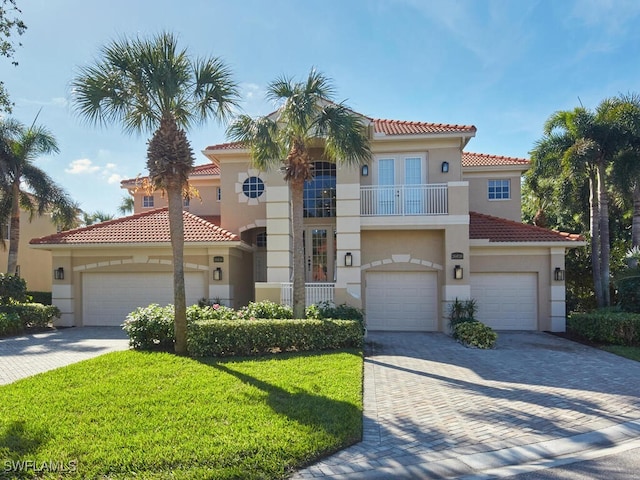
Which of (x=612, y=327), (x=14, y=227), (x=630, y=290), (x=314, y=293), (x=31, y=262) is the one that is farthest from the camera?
(x=31, y=262)

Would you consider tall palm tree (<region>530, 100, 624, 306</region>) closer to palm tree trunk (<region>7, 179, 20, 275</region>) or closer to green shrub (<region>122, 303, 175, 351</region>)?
→ green shrub (<region>122, 303, 175, 351</region>)

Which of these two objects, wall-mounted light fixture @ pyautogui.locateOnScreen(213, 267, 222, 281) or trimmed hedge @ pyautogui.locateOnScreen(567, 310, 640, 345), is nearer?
trimmed hedge @ pyautogui.locateOnScreen(567, 310, 640, 345)

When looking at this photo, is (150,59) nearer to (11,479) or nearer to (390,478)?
(11,479)

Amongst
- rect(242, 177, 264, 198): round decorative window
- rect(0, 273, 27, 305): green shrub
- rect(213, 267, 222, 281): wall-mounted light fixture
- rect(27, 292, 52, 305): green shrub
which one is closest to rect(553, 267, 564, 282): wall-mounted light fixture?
rect(242, 177, 264, 198): round decorative window

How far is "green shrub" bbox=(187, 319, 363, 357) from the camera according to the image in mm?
9484

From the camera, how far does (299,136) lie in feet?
35.7

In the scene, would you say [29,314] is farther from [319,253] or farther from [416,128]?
[416,128]

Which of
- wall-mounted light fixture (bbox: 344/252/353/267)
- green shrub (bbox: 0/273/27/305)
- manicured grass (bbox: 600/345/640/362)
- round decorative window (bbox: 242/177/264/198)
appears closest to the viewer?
manicured grass (bbox: 600/345/640/362)

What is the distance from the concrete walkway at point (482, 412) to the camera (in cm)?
458

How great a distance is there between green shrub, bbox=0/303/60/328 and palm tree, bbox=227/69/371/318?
393 inches

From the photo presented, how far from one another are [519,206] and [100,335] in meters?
17.7

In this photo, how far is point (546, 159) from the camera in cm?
1581

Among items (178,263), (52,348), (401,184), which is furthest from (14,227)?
(401,184)

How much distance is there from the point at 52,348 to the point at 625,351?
15724 mm
